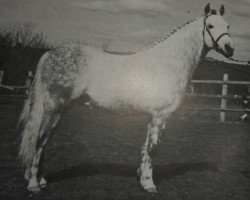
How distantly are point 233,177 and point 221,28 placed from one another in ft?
8.87

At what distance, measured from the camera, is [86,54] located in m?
5.46

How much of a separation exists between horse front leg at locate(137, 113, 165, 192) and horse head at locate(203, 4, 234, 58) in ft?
4.56

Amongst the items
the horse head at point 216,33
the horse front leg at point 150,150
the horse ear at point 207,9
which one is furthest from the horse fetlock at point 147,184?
the horse ear at point 207,9

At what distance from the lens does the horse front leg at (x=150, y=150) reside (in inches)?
217

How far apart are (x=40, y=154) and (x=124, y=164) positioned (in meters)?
2.07

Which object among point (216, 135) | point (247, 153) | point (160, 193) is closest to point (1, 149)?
point (160, 193)

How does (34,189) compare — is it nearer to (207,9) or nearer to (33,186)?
(33,186)

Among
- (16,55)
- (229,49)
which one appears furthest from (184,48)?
(16,55)

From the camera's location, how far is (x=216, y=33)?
5.59m

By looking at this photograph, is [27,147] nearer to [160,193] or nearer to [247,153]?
[160,193]

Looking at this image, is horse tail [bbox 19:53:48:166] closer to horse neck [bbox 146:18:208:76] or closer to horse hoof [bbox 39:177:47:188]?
horse hoof [bbox 39:177:47:188]

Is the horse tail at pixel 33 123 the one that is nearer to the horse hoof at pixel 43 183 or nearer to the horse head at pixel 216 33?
the horse hoof at pixel 43 183

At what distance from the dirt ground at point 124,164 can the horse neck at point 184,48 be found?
38.5 inches

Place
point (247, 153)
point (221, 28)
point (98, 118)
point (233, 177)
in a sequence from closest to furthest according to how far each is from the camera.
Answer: point (221, 28), point (233, 177), point (247, 153), point (98, 118)
